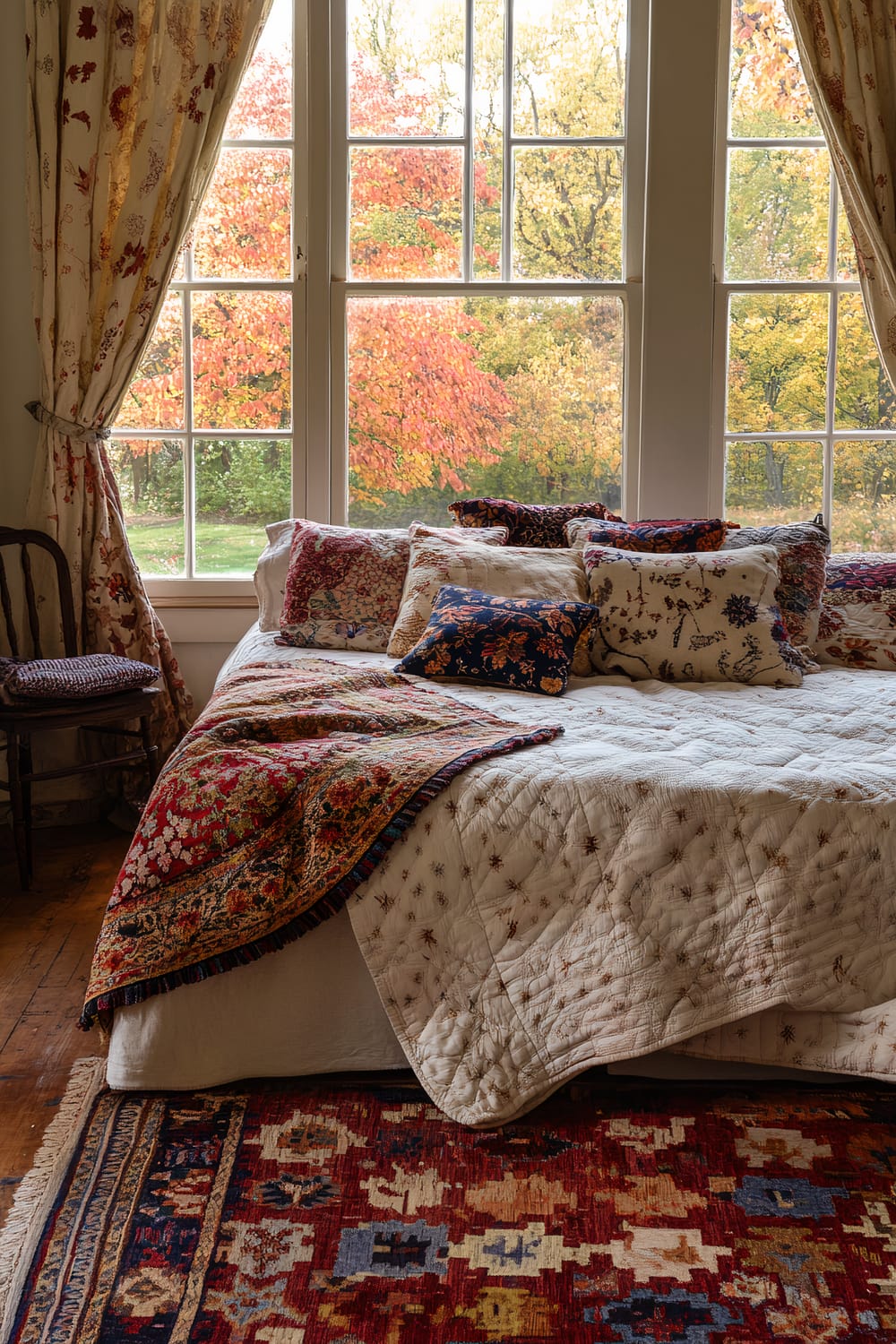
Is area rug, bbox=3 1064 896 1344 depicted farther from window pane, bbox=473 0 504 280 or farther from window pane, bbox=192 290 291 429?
window pane, bbox=473 0 504 280

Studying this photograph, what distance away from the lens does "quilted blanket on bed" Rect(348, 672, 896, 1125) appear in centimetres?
196

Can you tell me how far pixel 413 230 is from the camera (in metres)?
3.82

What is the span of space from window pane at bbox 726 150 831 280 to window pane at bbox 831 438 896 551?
59cm

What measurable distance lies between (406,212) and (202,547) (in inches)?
50.5

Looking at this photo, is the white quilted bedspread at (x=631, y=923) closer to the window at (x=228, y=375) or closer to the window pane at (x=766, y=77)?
the window at (x=228, y=375)

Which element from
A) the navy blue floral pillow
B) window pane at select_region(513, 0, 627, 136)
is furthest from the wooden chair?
window pane at select_region(513, 0, 627, 136)

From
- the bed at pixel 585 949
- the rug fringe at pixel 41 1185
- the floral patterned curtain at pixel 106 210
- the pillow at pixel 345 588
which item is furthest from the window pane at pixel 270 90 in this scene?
the rug fringe at pixel 41 1185

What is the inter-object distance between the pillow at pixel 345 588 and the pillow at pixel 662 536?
28 cm

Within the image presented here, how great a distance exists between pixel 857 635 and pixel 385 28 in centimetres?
241

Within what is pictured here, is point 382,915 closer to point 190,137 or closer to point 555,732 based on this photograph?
point 555,732

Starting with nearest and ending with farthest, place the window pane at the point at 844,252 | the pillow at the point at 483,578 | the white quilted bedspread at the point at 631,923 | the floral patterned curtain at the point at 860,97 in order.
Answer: the white quilted bedspread at the point at 631,923 < the pillow at the point at 483,578 < the floral patterned curtain at the point at 860,97 < the window pane at the point at 844,252

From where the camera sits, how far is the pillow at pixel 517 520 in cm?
346

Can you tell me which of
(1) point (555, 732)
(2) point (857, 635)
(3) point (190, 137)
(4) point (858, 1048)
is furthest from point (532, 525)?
(4) point (858, 1048)

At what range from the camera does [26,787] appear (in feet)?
10.5
